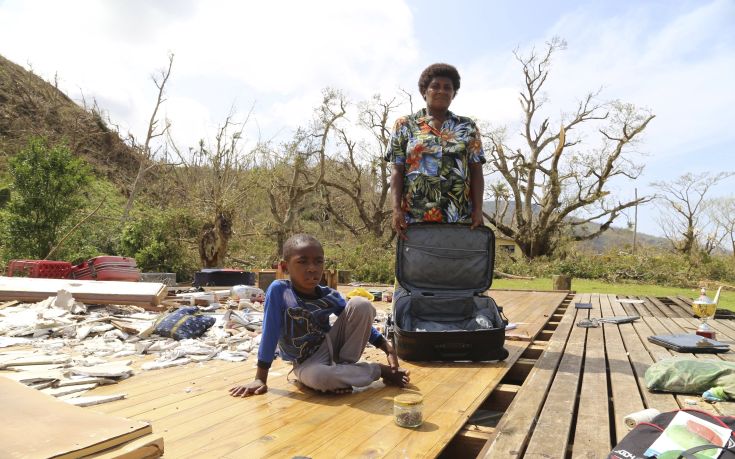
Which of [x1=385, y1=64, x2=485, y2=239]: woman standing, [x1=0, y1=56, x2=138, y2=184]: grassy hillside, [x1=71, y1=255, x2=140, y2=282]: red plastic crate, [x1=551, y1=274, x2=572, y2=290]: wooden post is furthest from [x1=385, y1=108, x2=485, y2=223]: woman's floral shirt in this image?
[x1=0, y1=56, x2=138, y2=184]: grassy hillside

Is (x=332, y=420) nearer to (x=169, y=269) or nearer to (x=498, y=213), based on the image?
(x=169, y=269)

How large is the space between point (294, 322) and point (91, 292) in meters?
3.44

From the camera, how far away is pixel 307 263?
98.3 inches

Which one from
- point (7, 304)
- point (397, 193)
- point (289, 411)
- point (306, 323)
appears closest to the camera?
point (289, 411)

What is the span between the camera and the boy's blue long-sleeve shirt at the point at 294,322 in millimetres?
2463

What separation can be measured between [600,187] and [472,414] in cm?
1973

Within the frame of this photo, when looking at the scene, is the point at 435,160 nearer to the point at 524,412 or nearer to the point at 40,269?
the point at 524,412

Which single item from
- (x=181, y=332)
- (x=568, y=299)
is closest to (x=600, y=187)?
(x=568, y=299)

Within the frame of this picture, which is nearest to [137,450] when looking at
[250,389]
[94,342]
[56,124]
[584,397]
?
[250,389]

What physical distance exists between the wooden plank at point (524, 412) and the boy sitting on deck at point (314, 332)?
667 mm

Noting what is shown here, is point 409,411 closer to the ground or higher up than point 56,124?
closer to the ground

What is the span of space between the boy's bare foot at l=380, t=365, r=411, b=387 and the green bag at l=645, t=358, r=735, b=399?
46.7 inches

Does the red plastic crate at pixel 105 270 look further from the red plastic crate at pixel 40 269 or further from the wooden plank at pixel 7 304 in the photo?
the wooden plank at pixel 7 304

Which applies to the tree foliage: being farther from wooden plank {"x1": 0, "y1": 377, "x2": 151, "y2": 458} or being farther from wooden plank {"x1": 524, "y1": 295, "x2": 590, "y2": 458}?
wooden plank {"x1": 524, "y1": 295, "x2": 590, "y2": 458}
